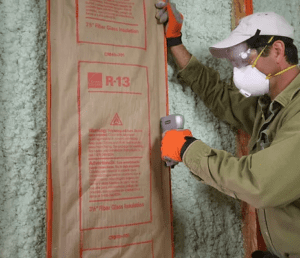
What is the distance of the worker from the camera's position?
83cm

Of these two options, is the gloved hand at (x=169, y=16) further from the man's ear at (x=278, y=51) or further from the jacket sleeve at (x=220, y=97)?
the man's ear at (x=278, y=51)

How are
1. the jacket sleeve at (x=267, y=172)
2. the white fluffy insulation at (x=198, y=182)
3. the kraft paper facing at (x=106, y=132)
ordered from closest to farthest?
the jacket sleeve at (x=267, y=172) < the kraft paper facing at (x=106, y=132) < the white fluffy insulation at (x=198, y=182)

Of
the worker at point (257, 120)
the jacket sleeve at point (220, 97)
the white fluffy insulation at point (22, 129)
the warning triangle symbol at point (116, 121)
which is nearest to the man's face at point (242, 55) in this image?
the worker at point (257, 120)

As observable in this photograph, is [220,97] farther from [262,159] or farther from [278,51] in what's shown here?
[262,159]

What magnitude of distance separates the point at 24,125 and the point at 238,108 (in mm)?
885

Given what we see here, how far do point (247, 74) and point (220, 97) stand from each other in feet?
0.66

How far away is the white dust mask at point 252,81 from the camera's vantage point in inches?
41.1

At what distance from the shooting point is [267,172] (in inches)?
32.3

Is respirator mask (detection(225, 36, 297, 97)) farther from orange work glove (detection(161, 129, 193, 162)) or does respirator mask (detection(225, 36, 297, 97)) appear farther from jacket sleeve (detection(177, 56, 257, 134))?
orange work glove (detection(161, 129, 193, 162))

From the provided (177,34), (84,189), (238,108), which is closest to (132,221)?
(84,189)

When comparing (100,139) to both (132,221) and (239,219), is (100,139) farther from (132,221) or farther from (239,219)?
(239,219)

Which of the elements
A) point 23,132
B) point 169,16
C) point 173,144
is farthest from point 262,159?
point 23,132

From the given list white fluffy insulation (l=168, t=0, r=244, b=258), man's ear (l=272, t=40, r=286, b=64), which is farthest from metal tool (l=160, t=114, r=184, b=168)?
man's ear (l=272, t=40, r=286, b=64)

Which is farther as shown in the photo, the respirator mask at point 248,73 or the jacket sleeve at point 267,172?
the respirator mask at point 248,73
